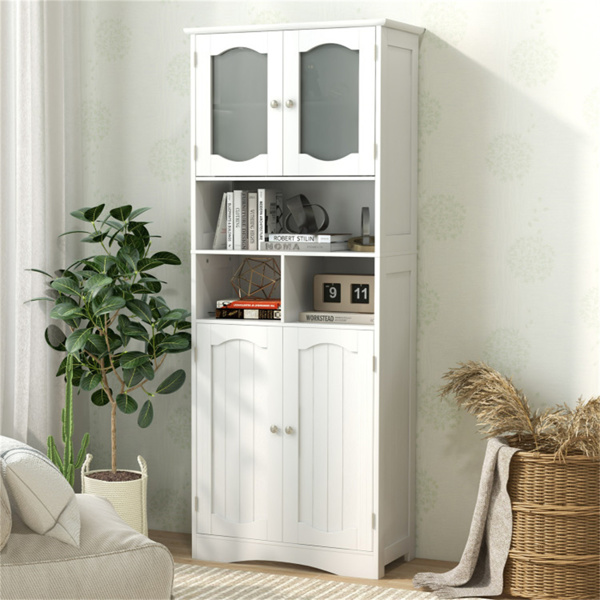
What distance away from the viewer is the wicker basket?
124 inches

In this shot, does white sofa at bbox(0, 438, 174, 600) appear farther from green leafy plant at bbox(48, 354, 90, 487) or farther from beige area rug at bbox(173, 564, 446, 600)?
green leafy plant at bbox(48, 354, 90, 487)

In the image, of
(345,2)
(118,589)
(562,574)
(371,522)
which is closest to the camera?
(118,589)

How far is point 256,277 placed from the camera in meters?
3.84

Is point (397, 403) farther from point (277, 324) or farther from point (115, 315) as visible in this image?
point (115, 315)

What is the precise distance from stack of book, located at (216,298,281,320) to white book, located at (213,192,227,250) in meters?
0.21

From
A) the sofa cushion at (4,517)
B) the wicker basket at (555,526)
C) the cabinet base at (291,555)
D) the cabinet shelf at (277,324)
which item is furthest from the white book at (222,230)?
the sofa cushion at (4,517)

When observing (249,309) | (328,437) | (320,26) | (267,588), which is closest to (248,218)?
(249,309)

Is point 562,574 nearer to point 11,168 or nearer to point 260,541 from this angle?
point 260,541

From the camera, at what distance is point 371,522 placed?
11.2 feet

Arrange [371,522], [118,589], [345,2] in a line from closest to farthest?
[118,589] < [371,522] < [345,2]

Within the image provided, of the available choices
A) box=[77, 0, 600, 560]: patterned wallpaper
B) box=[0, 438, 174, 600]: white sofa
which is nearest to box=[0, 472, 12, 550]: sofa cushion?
box=[0, 438, 174, 600]: white sofa

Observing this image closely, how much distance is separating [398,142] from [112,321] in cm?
127

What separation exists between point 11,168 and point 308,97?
1.16 m

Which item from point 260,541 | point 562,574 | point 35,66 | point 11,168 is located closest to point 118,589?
point 260,541
